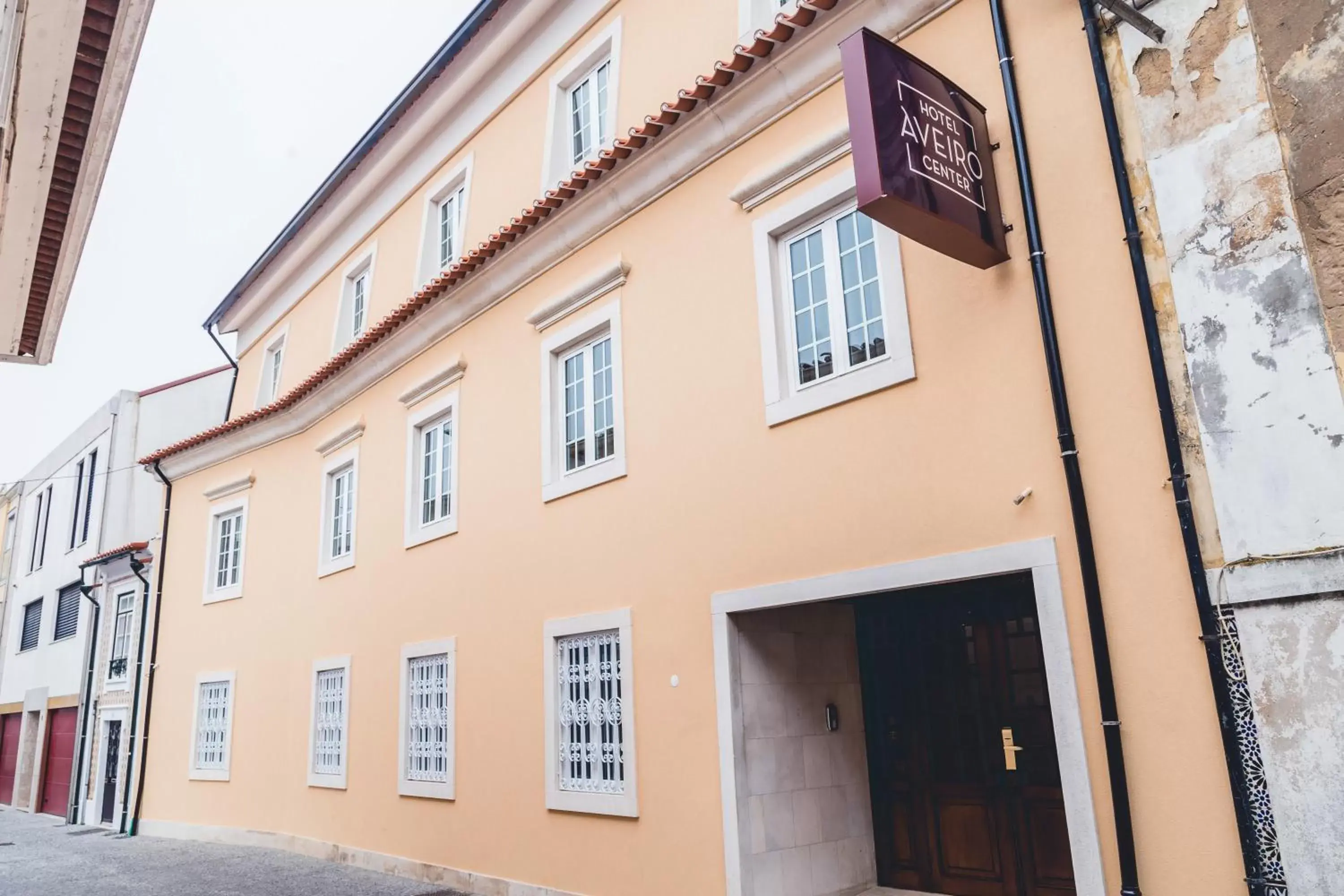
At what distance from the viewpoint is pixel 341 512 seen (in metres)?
13.5

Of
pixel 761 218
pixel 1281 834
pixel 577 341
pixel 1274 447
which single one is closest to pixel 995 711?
pixel 1281 834

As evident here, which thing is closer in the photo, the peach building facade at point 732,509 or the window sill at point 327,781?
the peach building facade at point 732,509

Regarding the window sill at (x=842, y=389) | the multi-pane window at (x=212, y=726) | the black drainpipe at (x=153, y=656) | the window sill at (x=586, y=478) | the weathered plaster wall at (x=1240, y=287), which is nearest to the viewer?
the weathered plaster wall at (x=1240, y=287)

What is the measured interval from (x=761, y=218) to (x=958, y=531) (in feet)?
9.90

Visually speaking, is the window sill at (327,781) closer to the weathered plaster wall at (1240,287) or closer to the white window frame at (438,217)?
the white window frame at (438,217)

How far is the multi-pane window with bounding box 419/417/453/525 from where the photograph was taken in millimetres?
11336

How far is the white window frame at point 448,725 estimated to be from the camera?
10156 millimetres

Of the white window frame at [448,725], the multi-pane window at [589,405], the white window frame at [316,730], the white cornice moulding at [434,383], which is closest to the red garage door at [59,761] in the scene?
the white window frame at [316,730]

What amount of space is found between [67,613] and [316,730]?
45.9 feet

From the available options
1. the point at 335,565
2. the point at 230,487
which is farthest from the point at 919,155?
the point at 230,487

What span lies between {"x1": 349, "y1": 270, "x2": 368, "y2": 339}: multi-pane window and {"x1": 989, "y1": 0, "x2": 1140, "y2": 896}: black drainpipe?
404 inches

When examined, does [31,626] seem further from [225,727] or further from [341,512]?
[341,512]

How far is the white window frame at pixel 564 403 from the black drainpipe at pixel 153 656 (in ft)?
36.8

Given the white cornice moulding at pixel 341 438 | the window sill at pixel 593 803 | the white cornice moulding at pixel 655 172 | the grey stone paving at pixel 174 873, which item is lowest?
the grey stone paving at pixel 174 873
